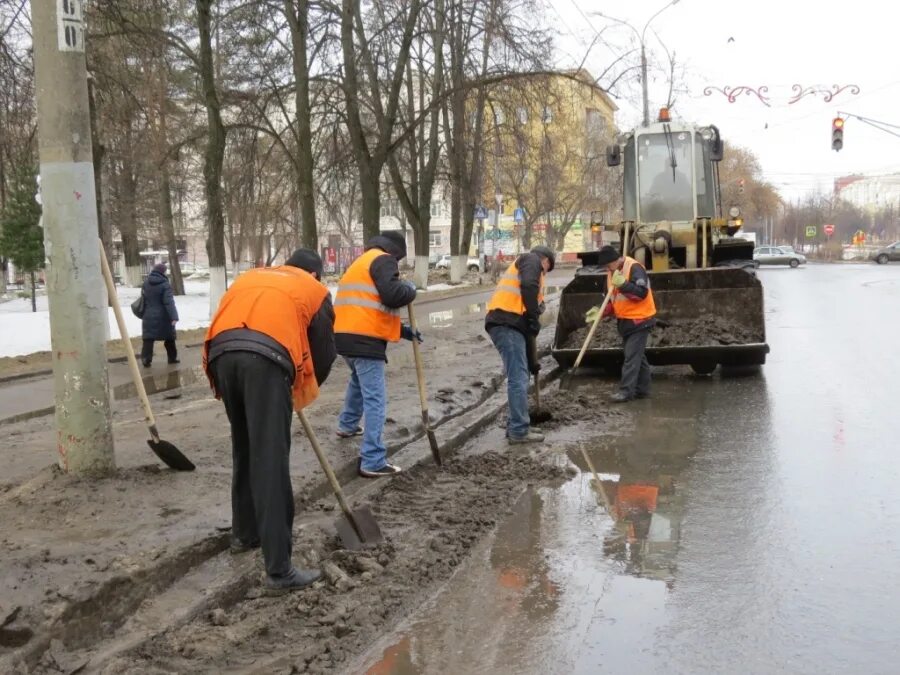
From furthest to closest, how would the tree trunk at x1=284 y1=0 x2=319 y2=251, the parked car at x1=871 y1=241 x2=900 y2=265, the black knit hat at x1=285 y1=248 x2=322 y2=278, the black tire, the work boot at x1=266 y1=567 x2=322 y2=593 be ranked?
the parked car at x1=871 y1=241 x2=900 y2=265
the tree trunk at x1=284 y1=0 x2=319 y2=251
the black tire
the black knit hat at x1=285 y1=248 x2=322 y2=278
the work boot at x1=266 y1=567 x2=322 y2=593

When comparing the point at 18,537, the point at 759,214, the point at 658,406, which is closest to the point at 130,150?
the point at 658,406

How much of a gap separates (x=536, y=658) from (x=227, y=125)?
16937 millimetres

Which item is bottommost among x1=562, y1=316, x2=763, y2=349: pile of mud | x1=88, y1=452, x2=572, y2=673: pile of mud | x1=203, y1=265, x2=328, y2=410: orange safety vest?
x1=88, y1=452, x2=572, y2=673: pile of mud

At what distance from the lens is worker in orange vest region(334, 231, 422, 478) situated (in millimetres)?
5844

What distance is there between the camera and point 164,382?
11.0m

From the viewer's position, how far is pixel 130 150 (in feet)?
70.8

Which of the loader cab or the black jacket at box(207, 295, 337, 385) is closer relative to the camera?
the black jacket at box(207, 295, 337, 385)

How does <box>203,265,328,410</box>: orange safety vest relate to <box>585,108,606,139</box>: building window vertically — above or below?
below

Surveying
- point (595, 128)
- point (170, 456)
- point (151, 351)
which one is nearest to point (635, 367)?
point (170, 456)

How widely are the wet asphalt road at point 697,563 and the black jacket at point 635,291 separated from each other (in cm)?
138

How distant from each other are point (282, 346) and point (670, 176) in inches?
409

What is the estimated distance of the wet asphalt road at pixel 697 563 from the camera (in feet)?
10.9

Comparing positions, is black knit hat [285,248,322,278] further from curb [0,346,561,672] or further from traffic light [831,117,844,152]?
traffic light [831,117,844,152]

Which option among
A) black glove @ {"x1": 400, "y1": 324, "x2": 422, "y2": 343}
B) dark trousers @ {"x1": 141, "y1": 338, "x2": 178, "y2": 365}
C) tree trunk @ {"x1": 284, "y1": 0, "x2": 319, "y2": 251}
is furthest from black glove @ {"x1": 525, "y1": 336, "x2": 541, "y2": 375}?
tree trunk @ {"x1": 284, "y1": 0, "x2": 319, "y2": 251}
